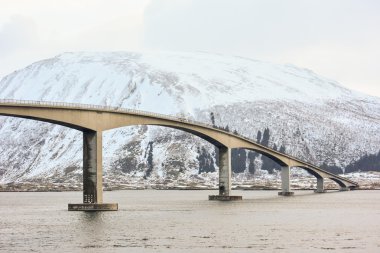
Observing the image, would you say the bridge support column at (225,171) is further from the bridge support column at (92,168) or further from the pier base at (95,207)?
the bridge support column at (92,168)

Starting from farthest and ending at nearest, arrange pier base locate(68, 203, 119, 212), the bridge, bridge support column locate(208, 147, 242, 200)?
bridge support column locate(208, 147, 242, 200)
pier base locate(68, 203, 119, 212)
the bridge

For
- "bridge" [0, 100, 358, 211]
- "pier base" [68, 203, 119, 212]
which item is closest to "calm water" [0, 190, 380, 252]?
"pier base" [68, 203, 119, 212]

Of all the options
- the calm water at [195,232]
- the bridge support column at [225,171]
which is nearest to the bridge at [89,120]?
the calm water at [195,232]

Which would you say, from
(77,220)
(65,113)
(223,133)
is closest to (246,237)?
(77,220)

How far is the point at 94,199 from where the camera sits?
341ft

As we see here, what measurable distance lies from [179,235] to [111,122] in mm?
38802

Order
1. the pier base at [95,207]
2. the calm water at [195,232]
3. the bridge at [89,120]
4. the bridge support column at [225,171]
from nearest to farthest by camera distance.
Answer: the calm water at [195,232] < the bridge at [89,120] < the pier base at [95,207] < the bridge support column at [225,171]

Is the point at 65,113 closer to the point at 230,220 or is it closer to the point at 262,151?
the point at 230,220

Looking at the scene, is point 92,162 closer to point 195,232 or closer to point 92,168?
point 92,168

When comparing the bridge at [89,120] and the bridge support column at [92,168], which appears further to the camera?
the bridge support column at [92,168]

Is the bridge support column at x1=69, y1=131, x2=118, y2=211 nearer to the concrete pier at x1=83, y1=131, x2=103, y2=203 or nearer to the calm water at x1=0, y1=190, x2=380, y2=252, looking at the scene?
the concrete pier at x1=83, y1=131, x2=103, y2=203

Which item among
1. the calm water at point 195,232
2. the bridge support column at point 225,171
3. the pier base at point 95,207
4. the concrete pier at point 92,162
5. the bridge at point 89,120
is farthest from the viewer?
the bridge support column at point 225,171

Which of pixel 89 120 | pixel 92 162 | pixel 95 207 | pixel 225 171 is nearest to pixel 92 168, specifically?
pixel 92 162

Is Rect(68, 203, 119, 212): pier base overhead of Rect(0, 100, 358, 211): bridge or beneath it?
beneath
